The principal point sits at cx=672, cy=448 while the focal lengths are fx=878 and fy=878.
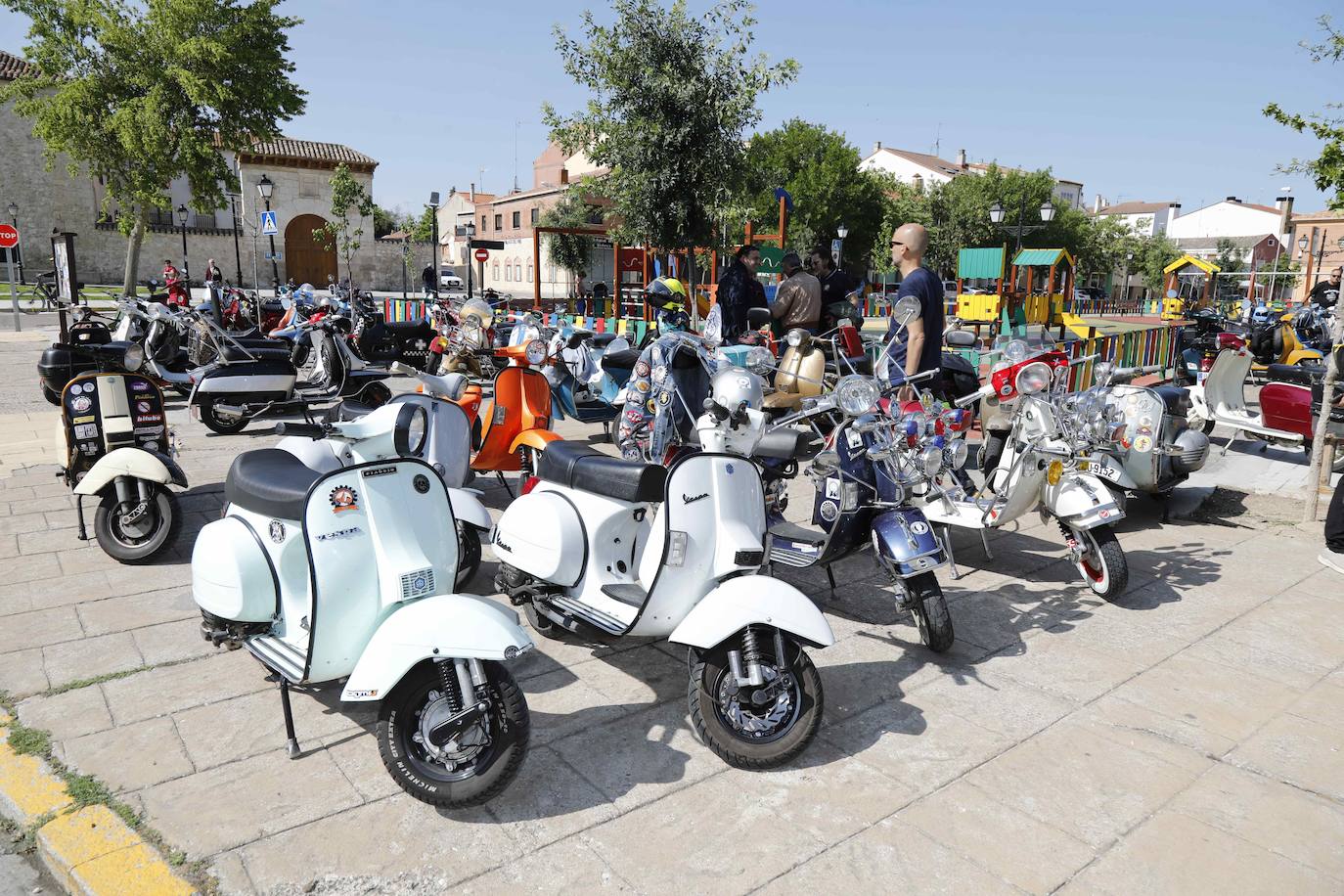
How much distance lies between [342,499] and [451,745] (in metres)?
0.96

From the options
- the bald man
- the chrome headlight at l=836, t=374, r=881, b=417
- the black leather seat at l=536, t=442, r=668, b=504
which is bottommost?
the black leather seat at l=536, t=442, r=668, b=504

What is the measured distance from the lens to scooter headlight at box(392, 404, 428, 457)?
157 inches

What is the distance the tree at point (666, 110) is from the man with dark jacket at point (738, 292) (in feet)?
16.6

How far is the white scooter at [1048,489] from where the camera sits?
187 inches

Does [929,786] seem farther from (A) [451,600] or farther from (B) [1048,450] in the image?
(B) [1048,450]

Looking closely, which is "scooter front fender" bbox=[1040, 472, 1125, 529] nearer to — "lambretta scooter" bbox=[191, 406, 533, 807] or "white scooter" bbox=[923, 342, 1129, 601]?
"white scooter" bbox=[923, 342, 1129, 601]

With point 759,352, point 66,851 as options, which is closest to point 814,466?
point 759,352

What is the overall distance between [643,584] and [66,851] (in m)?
2.03

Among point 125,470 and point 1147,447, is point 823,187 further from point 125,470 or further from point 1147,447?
point 125,470

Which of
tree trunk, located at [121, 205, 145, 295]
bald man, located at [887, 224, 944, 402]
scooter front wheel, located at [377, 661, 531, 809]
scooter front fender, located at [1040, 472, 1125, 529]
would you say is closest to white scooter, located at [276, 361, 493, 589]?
scooter front wheel, located at [377, 661, 531, 809]

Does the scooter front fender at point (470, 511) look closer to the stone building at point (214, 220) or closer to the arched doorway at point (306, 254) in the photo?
the stone building at point (214, 220)

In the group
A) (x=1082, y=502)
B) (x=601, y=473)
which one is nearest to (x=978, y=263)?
(x=1082, y=502)

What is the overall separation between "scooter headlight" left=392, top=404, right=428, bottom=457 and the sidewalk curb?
175 cm

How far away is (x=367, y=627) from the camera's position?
317 centimetres
